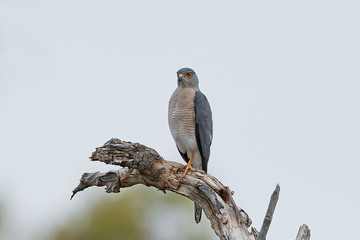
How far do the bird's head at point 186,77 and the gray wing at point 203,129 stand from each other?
0.38m

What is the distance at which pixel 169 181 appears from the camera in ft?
26.6

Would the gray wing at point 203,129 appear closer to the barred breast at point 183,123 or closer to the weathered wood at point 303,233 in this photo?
the barred breast at point 183,123

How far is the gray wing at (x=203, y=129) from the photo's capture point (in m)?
9.45

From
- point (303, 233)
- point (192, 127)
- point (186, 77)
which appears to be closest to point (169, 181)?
point (192, 127)

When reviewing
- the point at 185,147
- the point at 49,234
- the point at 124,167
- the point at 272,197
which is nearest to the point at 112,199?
the point at 49,234

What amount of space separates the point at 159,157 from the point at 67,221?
11.2 meters

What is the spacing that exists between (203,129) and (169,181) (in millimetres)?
1514

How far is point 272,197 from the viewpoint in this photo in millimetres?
6633

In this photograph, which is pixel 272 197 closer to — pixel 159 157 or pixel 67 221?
pixel 159 157

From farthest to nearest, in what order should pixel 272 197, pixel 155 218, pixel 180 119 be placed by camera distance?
pixel 155 218 < pixel 180 119 < pixel 272 197

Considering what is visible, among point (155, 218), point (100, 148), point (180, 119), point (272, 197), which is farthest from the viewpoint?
point (155, 218)

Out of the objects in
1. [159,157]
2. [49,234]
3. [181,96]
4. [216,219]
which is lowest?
[49,234]

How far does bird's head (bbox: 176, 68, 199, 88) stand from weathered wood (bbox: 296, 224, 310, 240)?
3.27m

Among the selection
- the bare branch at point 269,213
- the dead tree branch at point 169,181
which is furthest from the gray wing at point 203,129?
the bare branch at point 269,213
